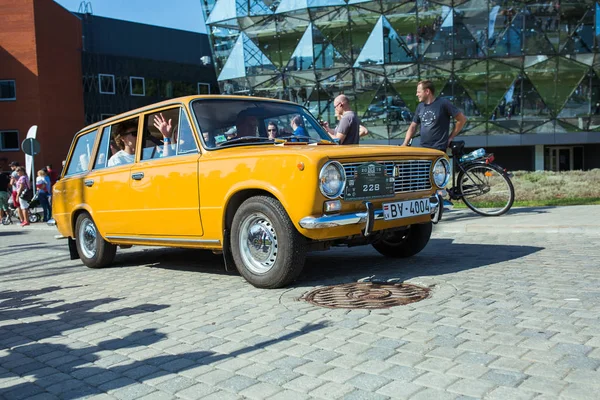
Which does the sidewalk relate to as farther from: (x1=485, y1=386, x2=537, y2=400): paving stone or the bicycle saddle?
(x1=485, y1=386, x2=537, y2=400): paving stone

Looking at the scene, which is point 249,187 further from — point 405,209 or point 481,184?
point 481,184

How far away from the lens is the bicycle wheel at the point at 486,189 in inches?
350

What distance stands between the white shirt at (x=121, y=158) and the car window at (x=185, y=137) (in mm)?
909

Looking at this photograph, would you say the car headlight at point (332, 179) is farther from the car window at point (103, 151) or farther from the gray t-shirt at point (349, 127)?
the car window at point (103, 151)

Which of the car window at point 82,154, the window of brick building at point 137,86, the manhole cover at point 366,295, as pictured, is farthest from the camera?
the window of brick building at point 137,86

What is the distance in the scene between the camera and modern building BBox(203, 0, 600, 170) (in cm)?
2870

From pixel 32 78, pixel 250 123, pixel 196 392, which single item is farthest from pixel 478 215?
pixel 32 78

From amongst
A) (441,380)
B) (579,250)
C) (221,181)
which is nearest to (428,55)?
(579,250)

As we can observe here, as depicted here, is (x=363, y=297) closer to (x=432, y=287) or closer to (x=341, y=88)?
(x=432, y=287)

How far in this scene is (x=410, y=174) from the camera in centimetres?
544

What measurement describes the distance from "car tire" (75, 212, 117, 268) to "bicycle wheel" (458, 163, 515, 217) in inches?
217

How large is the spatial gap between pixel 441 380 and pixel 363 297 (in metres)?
1.73

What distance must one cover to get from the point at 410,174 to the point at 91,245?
4.29 metres

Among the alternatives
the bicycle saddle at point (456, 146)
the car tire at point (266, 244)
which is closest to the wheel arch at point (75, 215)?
the car tire at point (266, 244)
